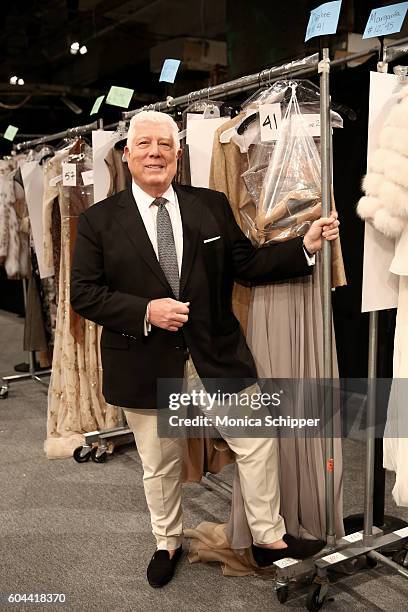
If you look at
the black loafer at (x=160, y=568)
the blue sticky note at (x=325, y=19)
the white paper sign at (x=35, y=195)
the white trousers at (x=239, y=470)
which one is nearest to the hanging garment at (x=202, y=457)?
the white trousers at (x=239, y=470)

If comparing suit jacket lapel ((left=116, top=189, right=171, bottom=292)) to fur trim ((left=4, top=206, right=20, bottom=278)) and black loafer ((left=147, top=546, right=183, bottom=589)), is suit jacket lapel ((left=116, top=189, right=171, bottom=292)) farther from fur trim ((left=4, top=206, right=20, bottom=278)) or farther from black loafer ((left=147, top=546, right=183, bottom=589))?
fur trim ((left=4, top=206, right=20, bottom=278))

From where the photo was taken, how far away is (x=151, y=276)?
6.95ft

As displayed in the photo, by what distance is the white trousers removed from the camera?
2.20 metres

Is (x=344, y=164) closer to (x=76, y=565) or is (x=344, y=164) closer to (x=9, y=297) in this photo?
(x=76, y=565)

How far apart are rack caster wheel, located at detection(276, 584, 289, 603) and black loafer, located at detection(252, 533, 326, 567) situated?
0.09 meters

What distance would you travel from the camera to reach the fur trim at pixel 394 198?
188cm

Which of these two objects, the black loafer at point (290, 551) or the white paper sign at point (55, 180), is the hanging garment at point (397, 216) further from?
the white paper sign at point (55, 180)

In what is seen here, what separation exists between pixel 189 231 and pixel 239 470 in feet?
2.77

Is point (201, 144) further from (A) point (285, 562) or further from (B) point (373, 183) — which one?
(A) point (285, 562)

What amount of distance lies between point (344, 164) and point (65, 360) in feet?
6.29

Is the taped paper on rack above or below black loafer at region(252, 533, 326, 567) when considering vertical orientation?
above

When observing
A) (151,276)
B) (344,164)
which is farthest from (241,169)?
(344,164)

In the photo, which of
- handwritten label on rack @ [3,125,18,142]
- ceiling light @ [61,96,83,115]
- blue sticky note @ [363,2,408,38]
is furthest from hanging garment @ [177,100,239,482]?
ceiling light @ [61,96,83,115]

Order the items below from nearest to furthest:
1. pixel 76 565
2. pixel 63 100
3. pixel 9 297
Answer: pixel 76 565
pixel 63 100
pixel 9 297
